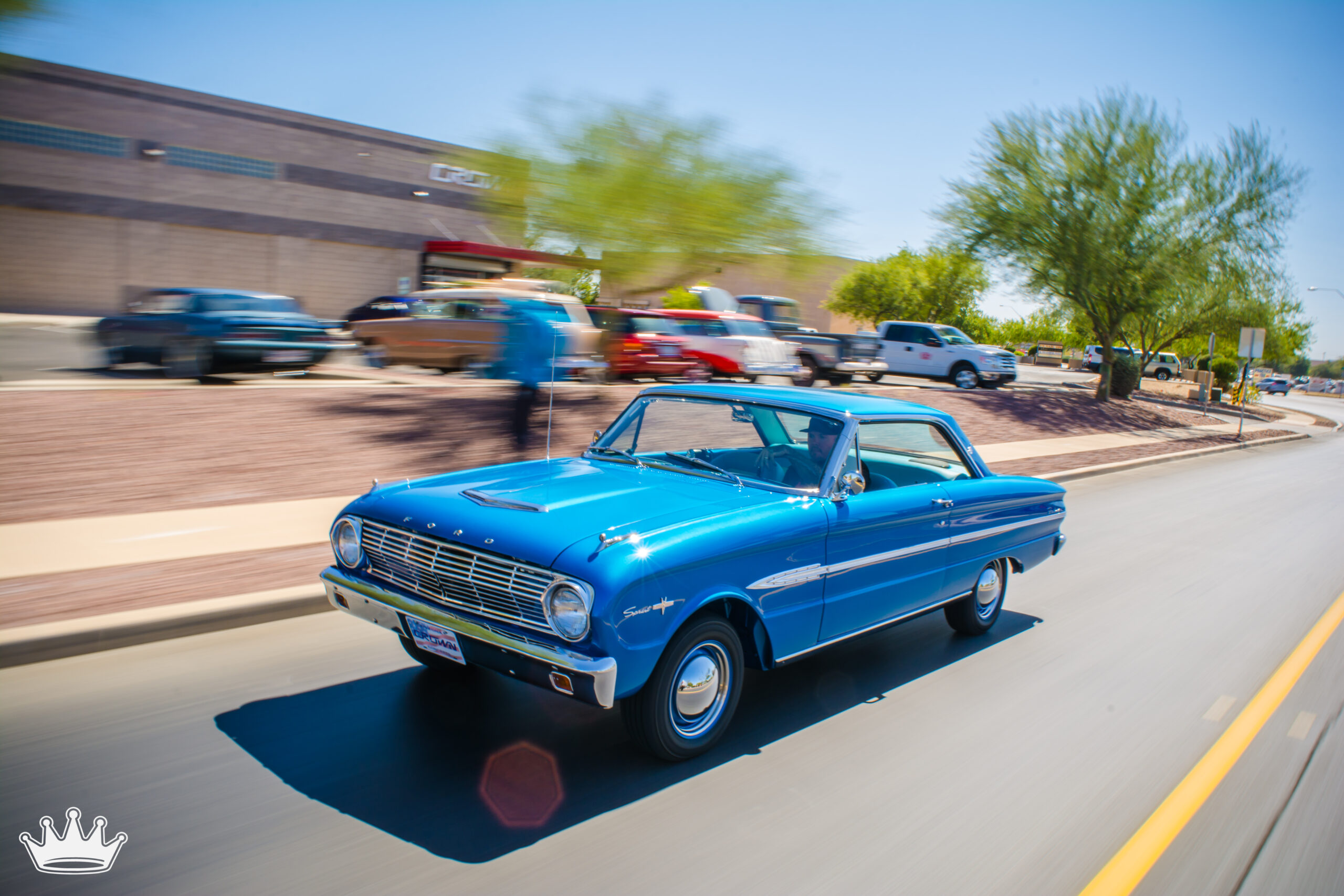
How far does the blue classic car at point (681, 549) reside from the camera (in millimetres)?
3352

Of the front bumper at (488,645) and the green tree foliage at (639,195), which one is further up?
the green tree foliage at (639,195)

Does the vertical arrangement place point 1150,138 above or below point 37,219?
above

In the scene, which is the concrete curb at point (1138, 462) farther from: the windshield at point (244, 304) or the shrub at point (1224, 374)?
the shrub at point (1224, 374)

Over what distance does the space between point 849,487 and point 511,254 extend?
2105 centimetres

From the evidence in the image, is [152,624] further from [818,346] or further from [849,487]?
[818,346]

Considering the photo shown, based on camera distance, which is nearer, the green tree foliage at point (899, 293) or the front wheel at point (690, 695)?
the front wheel at point (690, 695)

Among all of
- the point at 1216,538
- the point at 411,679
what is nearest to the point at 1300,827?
the point at 411,679

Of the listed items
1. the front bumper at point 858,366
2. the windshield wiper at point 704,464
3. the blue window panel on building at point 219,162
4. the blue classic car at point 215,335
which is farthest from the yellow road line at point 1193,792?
the blue window panel on building at point 219,162

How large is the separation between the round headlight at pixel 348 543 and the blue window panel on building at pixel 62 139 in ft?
→ 110

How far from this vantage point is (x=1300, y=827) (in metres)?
3.61

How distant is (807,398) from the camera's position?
482 cm

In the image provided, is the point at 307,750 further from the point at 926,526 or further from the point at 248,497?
the point at 248,497

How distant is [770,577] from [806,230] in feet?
64.2

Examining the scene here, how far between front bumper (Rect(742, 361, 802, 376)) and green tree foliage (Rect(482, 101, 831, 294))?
13.1ft
